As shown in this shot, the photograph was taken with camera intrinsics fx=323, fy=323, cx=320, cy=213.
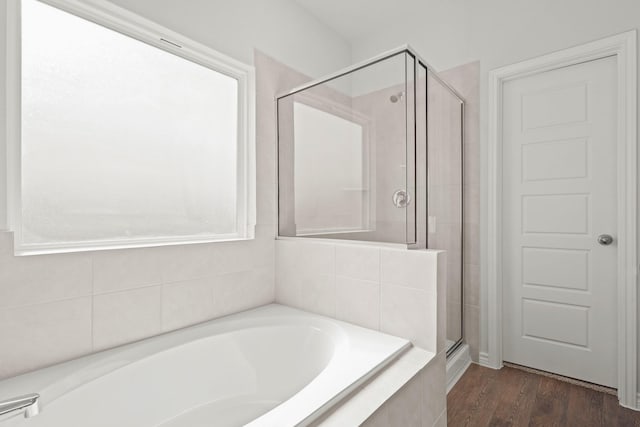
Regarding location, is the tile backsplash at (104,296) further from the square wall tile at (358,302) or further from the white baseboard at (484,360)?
the white baseboard at (484,360)

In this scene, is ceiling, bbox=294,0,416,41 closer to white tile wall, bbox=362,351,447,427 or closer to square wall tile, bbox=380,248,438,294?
square wall tile, bbox=380,248,438,294

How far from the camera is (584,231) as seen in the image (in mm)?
2004

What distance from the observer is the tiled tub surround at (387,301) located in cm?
112

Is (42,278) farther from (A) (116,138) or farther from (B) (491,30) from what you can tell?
(B) (491,30)

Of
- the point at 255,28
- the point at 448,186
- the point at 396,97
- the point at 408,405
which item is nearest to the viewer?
the point at 408,405

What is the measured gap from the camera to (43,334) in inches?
47.1

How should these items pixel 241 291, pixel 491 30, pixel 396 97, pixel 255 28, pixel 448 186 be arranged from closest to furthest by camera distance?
pixel 396 97, pixel 241 291, pixel 255 28, pixel 448 186, pixel 491 30

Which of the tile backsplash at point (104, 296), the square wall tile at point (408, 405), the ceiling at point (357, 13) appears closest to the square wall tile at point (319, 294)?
the tile backsplash at point (104, 296)

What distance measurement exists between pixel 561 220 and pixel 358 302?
1.48 metres

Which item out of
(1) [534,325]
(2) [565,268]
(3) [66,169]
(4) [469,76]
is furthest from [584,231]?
(3) [66,169]

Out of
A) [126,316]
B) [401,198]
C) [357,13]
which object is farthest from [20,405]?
[357,13]

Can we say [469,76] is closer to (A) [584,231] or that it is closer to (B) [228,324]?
(A) [584,231]

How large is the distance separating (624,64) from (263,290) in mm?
2463

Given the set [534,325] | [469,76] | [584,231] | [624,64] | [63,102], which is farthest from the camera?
[469,76]
